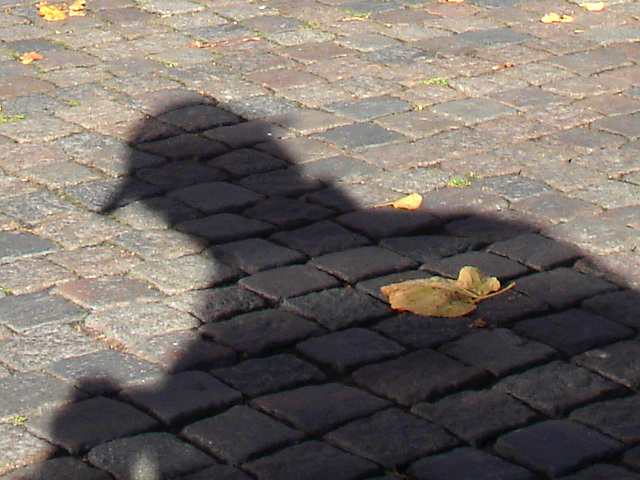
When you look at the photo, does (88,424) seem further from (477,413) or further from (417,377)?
(477,413)

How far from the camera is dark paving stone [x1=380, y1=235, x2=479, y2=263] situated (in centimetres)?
443

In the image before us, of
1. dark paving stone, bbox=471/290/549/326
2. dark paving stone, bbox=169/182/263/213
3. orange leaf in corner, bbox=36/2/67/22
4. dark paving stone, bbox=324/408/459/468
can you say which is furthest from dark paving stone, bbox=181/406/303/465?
Result: orange leaf in corner, bbox=36/2/67/22

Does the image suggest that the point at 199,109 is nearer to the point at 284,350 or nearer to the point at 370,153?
the point at 370,153

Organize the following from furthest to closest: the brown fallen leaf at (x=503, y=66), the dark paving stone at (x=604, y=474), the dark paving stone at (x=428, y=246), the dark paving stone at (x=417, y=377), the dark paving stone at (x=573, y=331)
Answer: the brown fallen leaf at (x=503, y=66)
the dark paving stone at (x=428, y=246)
the dark paving stone at (x=573, y=331)
the dark paving stone at (x=417, y=377)
the dark paving stone at (x=604, y=474)

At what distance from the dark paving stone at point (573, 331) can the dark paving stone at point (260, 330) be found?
2.31ft

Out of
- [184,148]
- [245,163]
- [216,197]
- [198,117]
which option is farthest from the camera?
[198,117]

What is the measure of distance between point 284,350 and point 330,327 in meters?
0.21

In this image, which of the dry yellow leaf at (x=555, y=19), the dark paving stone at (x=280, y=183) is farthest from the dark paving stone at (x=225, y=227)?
the dry yellow leaf at (x=555, y=19)

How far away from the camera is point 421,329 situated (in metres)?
3.90

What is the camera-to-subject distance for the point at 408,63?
6.66m

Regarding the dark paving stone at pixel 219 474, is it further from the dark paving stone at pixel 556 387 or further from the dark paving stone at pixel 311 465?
the dark paving stone at pixel 556 387

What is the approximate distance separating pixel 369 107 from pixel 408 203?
49.4 inches

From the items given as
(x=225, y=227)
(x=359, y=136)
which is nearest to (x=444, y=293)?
(x=225, y=227)

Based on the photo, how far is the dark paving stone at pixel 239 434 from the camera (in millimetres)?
3195
